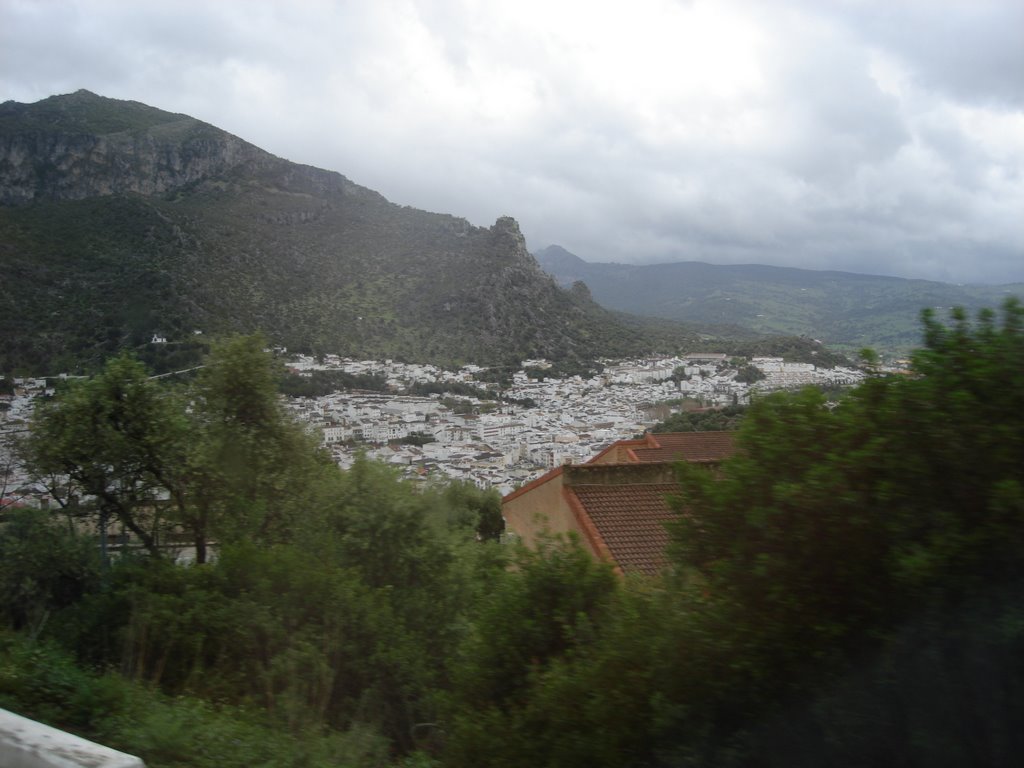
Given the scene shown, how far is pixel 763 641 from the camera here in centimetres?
352

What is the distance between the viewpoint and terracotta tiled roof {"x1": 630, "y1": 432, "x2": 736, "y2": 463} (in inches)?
592

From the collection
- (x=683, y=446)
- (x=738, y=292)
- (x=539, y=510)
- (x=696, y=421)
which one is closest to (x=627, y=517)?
(x=539, y=510)

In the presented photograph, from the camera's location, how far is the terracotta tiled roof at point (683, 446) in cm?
1504

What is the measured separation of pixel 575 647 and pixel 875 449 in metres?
2.14

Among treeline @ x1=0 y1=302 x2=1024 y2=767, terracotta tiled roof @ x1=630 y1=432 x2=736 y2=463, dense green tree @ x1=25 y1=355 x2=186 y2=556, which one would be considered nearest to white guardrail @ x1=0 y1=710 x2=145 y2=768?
treeline @ x1=0 y1=302 x2=1024 y2=767

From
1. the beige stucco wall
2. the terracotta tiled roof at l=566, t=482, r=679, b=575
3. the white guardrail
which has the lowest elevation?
the beige stucco wall

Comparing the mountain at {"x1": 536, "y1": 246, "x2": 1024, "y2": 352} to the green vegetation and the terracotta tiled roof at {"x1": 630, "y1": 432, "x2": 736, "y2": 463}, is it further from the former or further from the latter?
the terracotta tiled roof at {"x1": 630, "y1": 432, "x2": 736, "y2": 463}

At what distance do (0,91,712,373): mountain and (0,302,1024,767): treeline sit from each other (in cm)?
1381

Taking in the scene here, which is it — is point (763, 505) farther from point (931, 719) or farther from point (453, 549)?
point (453, 549)

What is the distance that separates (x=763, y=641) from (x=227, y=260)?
36649mm

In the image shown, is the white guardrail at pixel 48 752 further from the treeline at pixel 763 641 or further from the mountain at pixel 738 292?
the mountain at pixel 738 292

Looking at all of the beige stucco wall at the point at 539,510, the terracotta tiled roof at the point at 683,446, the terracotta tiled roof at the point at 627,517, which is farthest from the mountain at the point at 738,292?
the terracotta tiled roof at the point at 627,517

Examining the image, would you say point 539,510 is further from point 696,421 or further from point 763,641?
point 696,421

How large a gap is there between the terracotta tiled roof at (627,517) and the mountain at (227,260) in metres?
11.9
